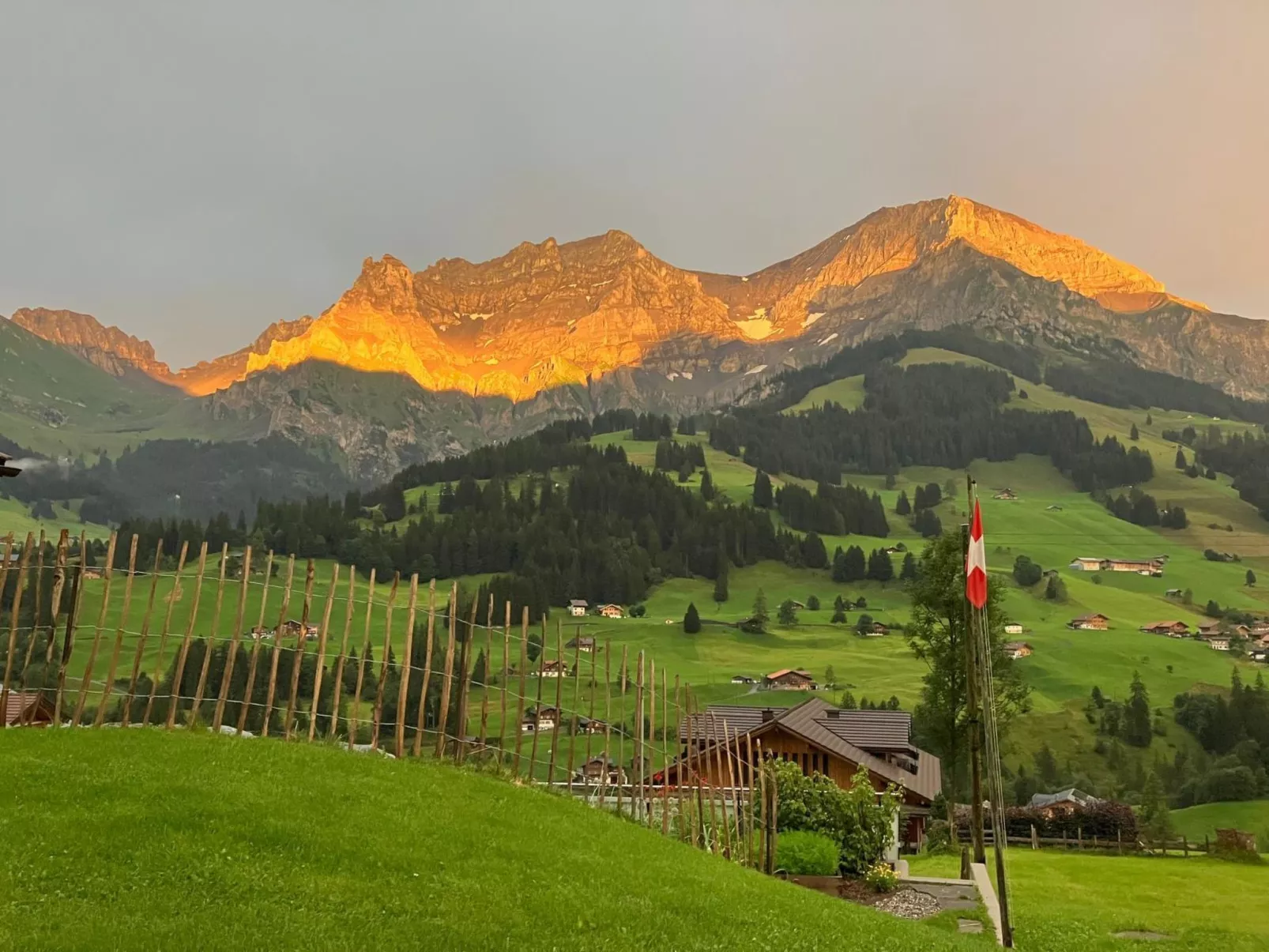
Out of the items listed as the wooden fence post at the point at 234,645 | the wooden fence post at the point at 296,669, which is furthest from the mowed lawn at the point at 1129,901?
the wooden fence post at the point at 234,645

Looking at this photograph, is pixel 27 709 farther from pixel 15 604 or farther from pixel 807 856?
pixel 807 856

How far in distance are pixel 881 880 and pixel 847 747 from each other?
2810 centimetres

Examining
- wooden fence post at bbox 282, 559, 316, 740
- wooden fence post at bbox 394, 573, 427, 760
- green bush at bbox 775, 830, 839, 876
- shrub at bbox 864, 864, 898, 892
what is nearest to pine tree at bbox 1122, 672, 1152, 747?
shrub at bbox 864, 864, 898, 892

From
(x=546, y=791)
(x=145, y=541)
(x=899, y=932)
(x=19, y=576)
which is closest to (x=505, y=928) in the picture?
(x=899, y=932)

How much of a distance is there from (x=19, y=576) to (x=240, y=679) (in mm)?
71366

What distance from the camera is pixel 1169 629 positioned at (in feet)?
642

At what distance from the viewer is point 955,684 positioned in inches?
1896

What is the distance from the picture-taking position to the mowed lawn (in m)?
21.9

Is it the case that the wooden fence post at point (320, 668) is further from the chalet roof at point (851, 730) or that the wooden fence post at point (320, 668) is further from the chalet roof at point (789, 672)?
the chalet roof at point (789, 672)

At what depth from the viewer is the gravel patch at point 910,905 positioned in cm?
2334

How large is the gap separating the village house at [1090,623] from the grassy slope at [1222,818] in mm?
88338

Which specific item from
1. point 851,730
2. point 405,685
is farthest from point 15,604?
point 851,730

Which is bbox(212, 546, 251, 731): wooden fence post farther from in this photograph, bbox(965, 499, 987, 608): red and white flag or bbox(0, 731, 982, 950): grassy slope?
bbox(965, 499, 987, 608): red and white flag

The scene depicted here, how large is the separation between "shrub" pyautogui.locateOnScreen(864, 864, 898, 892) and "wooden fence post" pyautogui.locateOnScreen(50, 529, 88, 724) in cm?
1853
